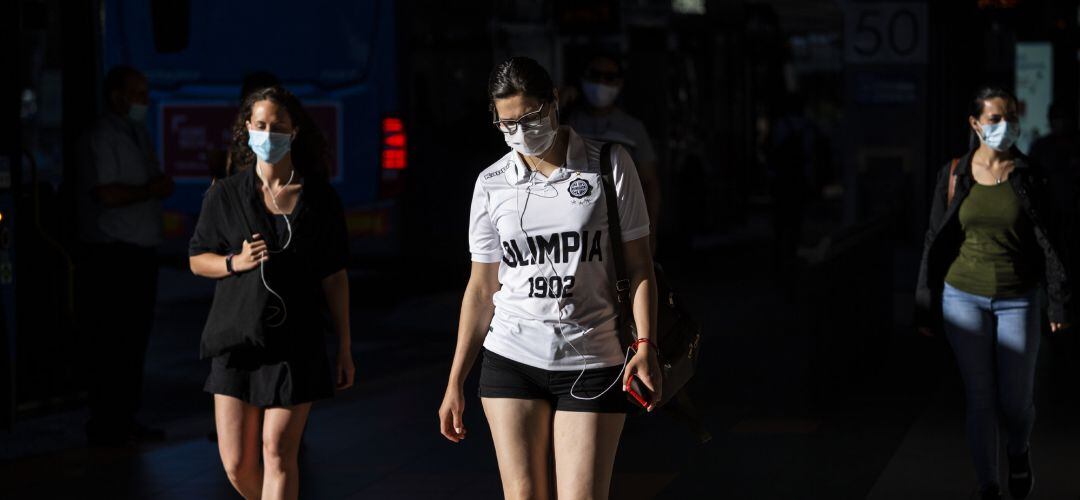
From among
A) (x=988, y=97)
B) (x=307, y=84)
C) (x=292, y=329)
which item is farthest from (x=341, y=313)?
(x=307, y=84)

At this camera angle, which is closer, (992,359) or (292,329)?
(292,329)

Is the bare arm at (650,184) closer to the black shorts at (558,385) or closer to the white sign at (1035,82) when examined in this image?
the black shorts at (558,385)

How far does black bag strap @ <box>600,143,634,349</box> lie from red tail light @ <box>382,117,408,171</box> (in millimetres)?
10424

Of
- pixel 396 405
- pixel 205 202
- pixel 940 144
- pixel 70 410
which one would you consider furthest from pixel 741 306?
pixel 205 202

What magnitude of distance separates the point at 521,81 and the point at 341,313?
4.67 feet

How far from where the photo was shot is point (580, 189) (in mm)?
4762

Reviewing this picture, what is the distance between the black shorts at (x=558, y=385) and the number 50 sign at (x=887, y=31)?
1025 centimetres

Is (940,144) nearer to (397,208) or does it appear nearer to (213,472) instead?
(397,208)

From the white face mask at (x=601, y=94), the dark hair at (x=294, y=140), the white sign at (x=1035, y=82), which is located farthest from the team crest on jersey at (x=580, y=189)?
the white sign at (x=1035, y=82)

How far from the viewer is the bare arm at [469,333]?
4.87 meters

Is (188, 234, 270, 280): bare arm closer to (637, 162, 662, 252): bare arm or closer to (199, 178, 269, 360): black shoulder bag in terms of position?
(199, 178, 269, 360): black shoulder bag

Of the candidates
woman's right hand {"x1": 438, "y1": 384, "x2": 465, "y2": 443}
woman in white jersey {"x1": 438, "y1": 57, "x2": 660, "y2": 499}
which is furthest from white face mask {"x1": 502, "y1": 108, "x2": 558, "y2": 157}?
woman's right hand {"x1": 438, "y1": 384, "x2": 465, "y2": 443}

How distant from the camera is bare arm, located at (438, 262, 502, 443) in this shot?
16.0 ft

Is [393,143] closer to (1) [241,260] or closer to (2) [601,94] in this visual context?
(2) [601,94]
